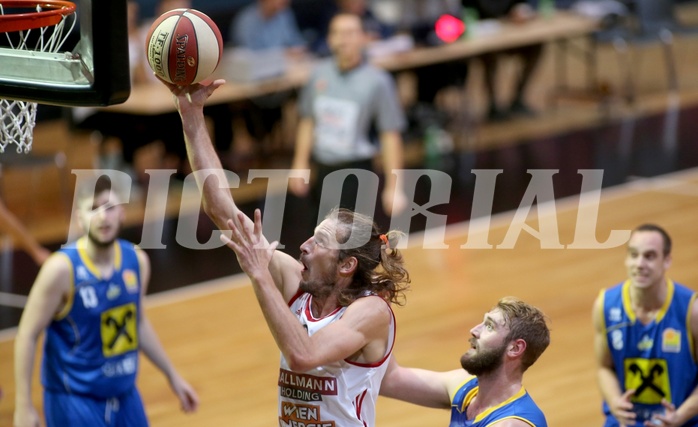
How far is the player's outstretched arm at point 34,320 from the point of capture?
16.8 ft

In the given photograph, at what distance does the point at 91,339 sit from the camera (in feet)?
17.8

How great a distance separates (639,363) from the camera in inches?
217

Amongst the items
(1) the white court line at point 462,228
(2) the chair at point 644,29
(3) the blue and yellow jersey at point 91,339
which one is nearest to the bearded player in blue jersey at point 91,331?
(3) the blue and yellow jersey at point 91,339

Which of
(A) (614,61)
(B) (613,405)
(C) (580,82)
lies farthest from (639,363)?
(A) (614,61)

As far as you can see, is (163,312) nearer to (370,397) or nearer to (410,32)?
(370,397)

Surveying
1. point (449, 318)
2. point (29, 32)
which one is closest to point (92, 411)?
point (29, 32)

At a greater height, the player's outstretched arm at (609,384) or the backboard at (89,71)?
the backboard at (89,71)

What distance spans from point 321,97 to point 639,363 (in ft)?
13.1

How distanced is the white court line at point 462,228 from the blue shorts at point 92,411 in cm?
294

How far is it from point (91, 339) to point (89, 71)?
2096mm

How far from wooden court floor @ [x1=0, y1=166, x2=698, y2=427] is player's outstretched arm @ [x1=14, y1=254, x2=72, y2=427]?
1.80 metres

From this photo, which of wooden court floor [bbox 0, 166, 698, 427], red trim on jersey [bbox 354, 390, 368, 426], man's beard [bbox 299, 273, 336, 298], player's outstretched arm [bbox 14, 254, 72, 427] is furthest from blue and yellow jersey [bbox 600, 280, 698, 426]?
player's outstretched arm [bbox 14, 254, 72, 427]

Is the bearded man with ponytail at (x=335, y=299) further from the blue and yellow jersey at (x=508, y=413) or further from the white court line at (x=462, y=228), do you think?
the white court line at (x=462, y=228)

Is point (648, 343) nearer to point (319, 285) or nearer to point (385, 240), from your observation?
point (385, 240)
